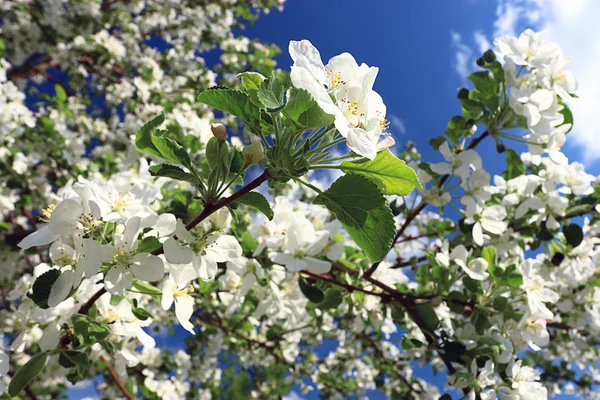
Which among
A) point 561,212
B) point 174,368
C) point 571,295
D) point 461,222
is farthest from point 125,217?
point 174,368

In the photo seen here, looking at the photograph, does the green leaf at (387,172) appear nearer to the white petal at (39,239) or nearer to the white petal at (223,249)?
the white petal at (223,249)

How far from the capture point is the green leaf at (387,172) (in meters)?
0.77

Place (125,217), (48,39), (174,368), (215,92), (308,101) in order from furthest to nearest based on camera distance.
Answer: (48,39) < (174,368) < (125,217) < (215,92) < (308,101)

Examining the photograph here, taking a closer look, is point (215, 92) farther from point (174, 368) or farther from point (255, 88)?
point (174, 368)

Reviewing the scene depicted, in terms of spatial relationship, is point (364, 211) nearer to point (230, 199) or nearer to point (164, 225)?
point (230, 199)

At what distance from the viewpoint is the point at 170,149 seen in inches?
34.1

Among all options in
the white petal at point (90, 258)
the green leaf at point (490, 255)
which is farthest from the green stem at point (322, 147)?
the green leaf at point (490, 255)

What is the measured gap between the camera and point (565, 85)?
158 cm

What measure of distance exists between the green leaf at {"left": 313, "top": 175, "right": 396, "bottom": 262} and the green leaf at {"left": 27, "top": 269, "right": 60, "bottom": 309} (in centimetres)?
59

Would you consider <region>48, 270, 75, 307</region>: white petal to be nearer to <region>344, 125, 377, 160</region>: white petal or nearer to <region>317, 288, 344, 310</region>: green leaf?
<region>344, 125, 377, 160</region>: white petal

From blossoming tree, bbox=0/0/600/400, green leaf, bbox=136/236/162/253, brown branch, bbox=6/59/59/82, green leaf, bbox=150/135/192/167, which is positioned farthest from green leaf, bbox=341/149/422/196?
brown branch, bbox=6/59/59/82

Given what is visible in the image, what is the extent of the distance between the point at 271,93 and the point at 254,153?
15 centimetres

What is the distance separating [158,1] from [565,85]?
206 inches

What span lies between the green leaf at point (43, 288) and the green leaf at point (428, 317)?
123 centimetres
